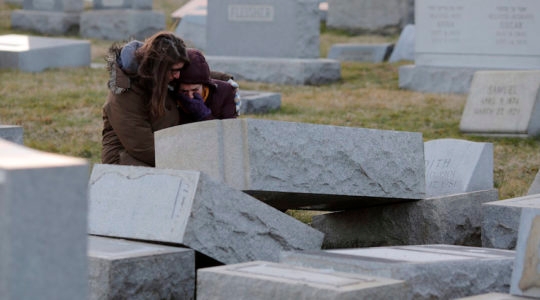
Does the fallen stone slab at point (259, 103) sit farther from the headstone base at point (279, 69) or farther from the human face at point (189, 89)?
the human face at point (189, 89)

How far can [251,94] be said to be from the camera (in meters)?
9.09

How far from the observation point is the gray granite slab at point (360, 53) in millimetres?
15281

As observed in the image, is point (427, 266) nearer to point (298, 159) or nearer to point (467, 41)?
point (298, 159)

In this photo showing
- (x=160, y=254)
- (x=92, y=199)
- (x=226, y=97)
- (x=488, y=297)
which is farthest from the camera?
(x=226, y=97)

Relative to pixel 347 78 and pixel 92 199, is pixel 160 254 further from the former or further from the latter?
pixel 347 78

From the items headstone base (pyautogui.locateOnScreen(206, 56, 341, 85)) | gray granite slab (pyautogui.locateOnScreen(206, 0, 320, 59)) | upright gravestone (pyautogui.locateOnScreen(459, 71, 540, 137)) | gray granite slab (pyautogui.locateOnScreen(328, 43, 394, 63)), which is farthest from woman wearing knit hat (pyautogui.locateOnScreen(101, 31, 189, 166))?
gray granite slab (pyautogui.locateOnScreen(328, 43, 394, 63))

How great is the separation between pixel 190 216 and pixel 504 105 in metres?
5.23

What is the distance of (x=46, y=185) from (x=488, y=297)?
1.50 metres

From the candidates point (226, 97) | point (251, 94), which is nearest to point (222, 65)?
point (251, 94)

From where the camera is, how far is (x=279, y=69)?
11.2 meters

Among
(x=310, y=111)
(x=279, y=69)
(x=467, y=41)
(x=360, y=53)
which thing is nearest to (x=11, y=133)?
(x=310, y=111)

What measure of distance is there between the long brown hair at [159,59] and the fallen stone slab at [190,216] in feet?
1.94

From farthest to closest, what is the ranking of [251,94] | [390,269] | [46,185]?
[251,94] < [390,269] < [46,185]

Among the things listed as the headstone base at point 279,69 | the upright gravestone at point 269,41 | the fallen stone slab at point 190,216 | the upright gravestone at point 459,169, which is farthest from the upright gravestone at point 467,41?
the fallen stone slab at point 190,216
